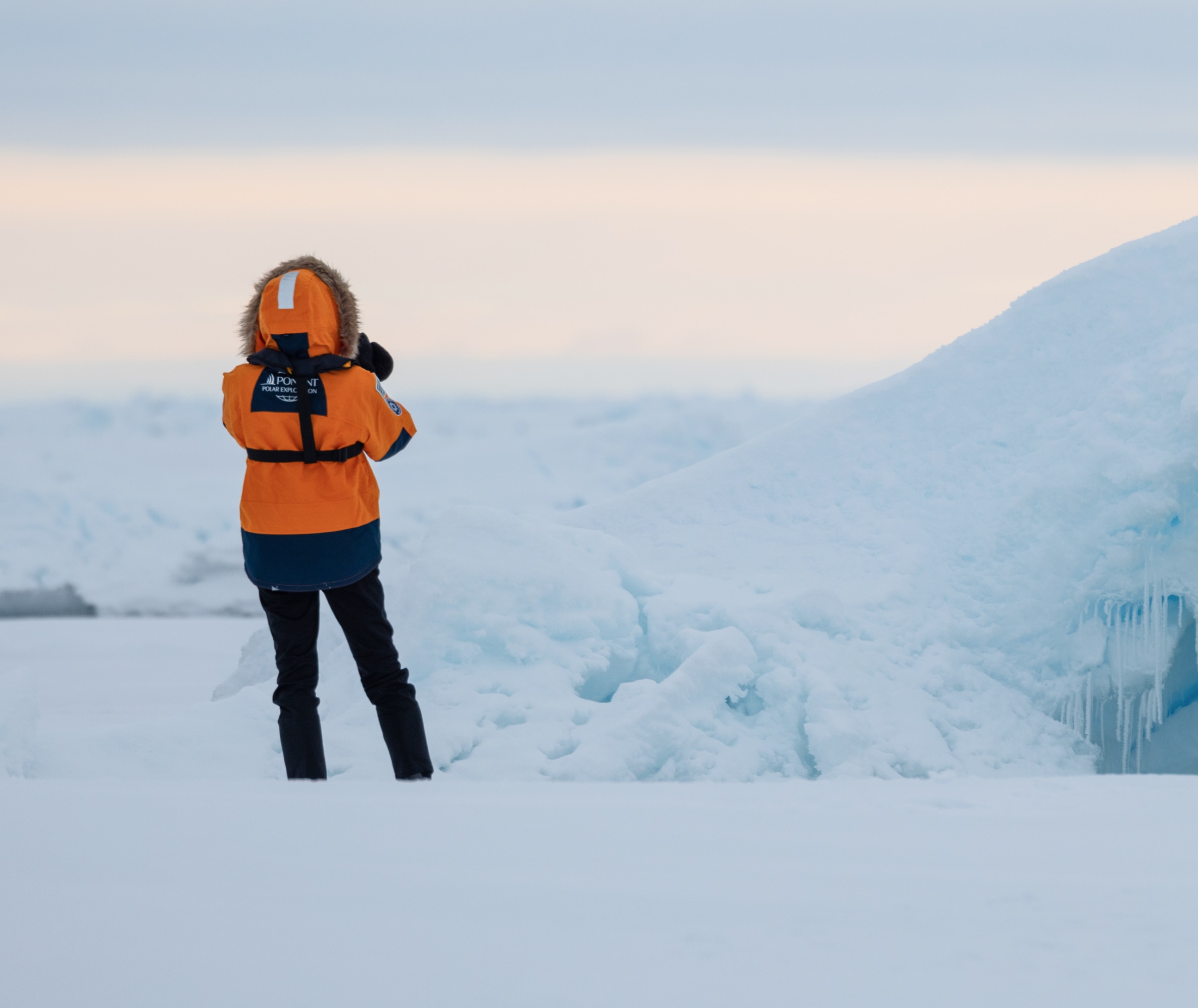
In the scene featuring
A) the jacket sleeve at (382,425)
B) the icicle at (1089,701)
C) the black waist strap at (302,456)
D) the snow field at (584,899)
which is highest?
the jacket sleeve at (382,425)

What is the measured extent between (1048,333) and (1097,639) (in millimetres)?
1978

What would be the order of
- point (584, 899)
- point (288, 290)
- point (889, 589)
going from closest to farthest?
1. point (584, 899)
2. point (288, 290)
3. point (889, 589)

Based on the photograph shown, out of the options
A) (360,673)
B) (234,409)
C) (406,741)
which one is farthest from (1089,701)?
(234,409)

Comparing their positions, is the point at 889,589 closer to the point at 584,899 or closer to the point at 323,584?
the point at 323,584

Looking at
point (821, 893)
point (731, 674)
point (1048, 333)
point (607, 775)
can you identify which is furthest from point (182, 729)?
point (1048, 333)

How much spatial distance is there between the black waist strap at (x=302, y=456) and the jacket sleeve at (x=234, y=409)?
5 cm

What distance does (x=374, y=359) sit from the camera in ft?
11.1

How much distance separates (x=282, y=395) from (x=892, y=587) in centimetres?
346

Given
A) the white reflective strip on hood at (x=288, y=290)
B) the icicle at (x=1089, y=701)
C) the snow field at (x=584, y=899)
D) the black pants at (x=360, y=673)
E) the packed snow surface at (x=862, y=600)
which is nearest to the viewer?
the snow field at (x=584, y=899)

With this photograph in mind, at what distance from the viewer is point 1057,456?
597 cm

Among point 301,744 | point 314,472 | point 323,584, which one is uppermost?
point 314,472

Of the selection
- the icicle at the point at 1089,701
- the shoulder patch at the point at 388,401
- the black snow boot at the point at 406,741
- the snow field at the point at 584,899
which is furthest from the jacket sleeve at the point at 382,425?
the icicle at the point at 1089,701

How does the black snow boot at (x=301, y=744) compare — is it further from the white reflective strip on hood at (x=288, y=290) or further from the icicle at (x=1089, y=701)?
the icicle at (x=1089, y=701)

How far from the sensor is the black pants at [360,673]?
131 inches
